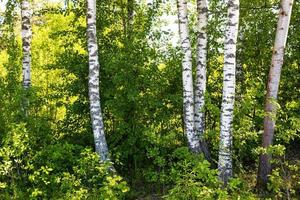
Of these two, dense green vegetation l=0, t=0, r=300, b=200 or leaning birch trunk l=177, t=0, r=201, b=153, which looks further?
leaning birch trunk l=177, t=0, r=201, b=153

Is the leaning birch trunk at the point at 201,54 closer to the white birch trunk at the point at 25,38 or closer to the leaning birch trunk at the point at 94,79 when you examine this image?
the leaning birch trunk at the point at 94,79

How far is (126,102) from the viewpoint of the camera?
32.5 feet

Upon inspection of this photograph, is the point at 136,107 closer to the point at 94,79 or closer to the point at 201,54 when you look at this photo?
the point at 94,79

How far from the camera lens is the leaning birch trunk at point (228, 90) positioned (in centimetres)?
818

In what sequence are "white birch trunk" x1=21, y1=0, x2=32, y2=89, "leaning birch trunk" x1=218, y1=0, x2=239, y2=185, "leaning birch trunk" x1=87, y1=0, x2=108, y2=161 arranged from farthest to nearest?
"white birch trunk" x1=21, y1=0, x2=32, y2=89
"leaning birch trunk" x1=87, y1=0, x2=108, y2=161
"leaning birch trunk" x1=218, y1=0, x2=239, y2=185

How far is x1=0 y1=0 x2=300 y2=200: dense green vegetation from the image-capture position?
349 inches

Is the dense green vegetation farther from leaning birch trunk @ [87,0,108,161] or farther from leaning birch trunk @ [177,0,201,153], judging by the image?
leaning birch trunk @ [177,0,201,153]

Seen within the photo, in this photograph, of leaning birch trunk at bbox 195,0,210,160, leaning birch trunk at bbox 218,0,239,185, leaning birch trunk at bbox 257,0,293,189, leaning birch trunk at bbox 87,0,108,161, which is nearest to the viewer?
leaning birch trunk at bbox 218,0,239,185

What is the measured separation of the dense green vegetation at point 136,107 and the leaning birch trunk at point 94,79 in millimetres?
368

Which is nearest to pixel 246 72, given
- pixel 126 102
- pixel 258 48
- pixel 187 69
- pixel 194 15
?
pixel 258 48

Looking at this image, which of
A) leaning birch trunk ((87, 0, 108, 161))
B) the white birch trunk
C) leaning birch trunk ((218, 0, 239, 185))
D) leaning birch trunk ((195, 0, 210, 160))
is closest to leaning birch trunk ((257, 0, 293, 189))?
leaning birch trunk ((218, 0, 239, 185))

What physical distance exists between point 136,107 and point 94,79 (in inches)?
50.3

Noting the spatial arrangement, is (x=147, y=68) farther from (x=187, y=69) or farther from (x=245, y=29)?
(x=245, y=29)

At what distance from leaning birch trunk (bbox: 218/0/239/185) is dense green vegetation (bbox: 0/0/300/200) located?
0.19 metres
